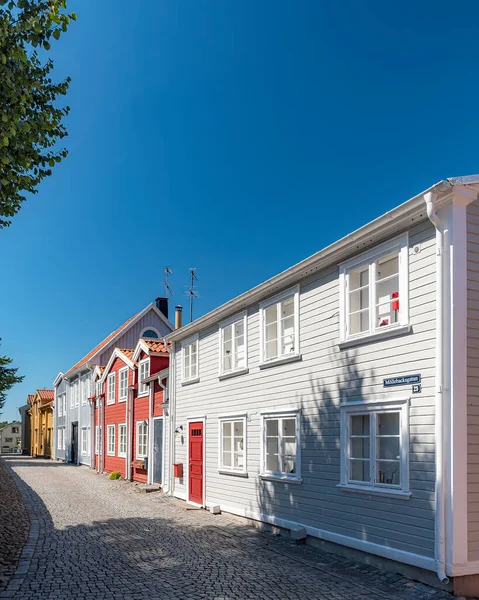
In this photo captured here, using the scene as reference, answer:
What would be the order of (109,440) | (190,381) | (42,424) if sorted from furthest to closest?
1. (42,424)
2. (109,440)
3. (190,381)

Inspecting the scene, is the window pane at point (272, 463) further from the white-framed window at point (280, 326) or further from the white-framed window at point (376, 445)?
the white-framed window at point (376, 445)

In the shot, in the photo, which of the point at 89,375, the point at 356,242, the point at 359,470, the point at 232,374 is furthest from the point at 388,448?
the point at 89,375

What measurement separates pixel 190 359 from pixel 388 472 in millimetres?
10568

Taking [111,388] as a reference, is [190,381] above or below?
above

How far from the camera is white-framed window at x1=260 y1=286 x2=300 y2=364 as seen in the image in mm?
13258

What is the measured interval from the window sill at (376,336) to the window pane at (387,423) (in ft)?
4.11

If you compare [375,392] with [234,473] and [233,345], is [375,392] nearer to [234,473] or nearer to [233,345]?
[234,473]

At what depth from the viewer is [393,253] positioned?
1027cm

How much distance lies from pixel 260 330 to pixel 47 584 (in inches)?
297

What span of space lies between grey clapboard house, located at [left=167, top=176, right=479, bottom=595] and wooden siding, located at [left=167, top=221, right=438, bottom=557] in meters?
0.03

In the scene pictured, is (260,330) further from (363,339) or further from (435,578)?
(435,578)

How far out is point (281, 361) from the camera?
1362cm

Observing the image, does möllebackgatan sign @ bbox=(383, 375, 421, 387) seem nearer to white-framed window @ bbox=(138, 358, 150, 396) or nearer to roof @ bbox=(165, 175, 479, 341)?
roof @ bbox=(165, 175, 479, 341)

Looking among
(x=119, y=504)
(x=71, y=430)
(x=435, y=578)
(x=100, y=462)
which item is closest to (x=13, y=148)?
(x=435, y=578)
